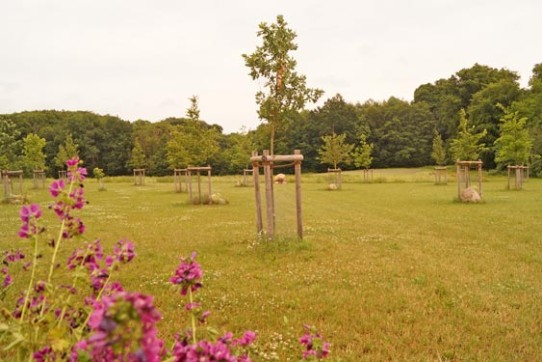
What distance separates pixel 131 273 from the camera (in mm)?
8938

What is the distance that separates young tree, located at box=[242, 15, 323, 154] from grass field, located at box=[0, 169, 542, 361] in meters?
3.44

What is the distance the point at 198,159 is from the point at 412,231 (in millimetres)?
22914

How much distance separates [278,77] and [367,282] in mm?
6989

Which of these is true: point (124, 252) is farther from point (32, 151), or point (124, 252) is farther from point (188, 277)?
point (32, 151)

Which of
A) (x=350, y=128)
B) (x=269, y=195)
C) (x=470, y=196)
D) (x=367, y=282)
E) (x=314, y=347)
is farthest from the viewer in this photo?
(x=350, y=128)

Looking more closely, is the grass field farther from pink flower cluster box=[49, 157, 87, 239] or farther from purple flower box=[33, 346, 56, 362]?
pink flower cluster box=[49, 157, 87, 239]

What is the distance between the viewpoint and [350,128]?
3487 inches

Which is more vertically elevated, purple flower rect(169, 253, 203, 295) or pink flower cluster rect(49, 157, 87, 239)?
pink flower cluster rect(49, 157, 87, 239)

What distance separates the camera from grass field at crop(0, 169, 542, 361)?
5477 mm

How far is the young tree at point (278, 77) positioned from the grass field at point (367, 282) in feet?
11.3

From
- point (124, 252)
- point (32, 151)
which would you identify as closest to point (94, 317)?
point (124, 252)

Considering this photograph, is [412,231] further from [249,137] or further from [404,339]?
[249,137]

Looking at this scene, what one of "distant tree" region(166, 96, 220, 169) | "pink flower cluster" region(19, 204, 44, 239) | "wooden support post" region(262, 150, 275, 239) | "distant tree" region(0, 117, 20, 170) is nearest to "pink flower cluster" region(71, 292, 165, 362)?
"pink flower cluster" region(19, 204, 44, 239)

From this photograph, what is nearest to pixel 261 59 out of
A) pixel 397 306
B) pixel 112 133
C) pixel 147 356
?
pixel 397 306
